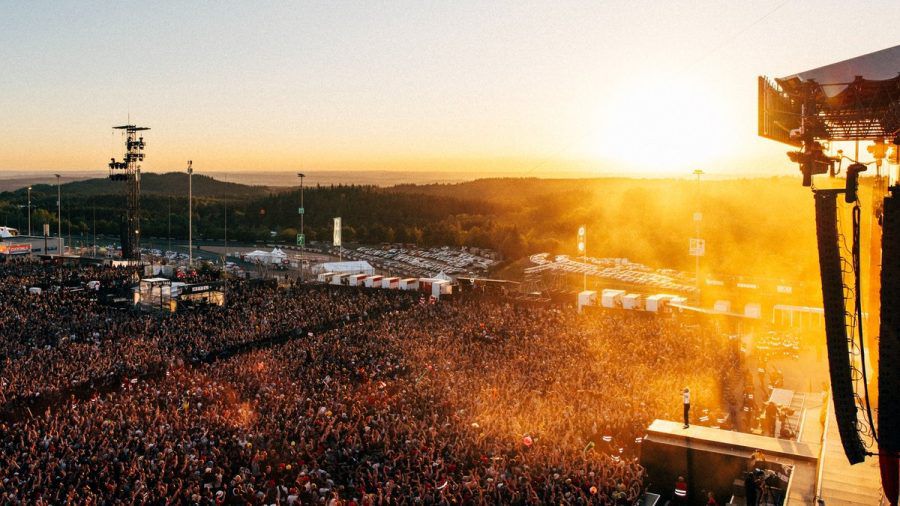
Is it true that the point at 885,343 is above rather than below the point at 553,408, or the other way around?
above

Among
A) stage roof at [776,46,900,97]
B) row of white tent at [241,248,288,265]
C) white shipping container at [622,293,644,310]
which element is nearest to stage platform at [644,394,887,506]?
stage roof at [776,46,900,97]

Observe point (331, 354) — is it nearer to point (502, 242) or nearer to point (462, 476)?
point (462, 476)

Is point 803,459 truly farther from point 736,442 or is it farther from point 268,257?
point 268,257

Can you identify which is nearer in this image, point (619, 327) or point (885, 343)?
point (885, 343)

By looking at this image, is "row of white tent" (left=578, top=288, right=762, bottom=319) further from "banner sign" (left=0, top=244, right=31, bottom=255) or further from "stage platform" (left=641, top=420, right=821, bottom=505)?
"banner sign" (left=0, top=244, right=31, bottom=255)

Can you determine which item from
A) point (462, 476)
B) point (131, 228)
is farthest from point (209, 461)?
point (131, 228)

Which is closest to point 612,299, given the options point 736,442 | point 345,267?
point 736,442
